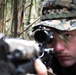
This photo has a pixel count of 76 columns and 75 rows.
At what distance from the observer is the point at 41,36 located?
5.67 ft

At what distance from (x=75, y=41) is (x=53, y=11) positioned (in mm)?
292

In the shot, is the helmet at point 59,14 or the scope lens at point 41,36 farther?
the helmet at point 59,14

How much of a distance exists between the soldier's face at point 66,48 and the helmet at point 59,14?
0.06 meters

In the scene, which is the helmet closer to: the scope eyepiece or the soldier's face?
the soldier's face

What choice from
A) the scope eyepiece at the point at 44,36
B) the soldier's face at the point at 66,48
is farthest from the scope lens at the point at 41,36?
the soldier's face at the point at 66,48

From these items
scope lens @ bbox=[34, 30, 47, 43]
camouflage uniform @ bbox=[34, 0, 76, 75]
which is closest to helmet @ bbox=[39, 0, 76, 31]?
camouflage uniform @ bbox=[34, 0, 76, 75]

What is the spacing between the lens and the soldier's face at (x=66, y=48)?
187 cm

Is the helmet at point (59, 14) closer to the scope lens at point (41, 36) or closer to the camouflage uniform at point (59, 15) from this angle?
the camouflage uniform at point (59, 15)

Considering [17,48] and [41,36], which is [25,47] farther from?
[41,36]

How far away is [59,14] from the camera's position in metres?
2.06

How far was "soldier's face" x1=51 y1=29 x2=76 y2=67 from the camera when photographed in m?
1.87

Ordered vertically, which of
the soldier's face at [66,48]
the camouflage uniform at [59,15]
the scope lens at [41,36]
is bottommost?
the soldier's face at [66,48]

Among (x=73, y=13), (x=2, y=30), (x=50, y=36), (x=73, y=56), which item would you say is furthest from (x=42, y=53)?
(x=2, y=30)

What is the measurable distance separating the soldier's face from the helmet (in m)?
0.06
